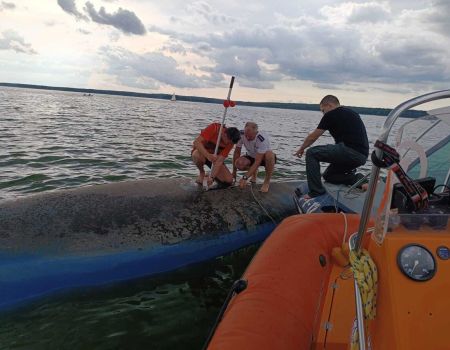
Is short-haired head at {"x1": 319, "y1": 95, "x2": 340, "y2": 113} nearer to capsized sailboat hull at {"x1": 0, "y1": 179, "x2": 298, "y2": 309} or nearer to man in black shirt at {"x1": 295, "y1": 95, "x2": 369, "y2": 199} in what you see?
man in black shirt at {"x1": 295, "y1": 95, "x2": 369, "y2": 199}

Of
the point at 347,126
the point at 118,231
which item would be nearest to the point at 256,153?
the point at 347,126

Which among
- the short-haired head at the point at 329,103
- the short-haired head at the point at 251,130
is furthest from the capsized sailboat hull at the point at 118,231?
the short-haired head at the point at 329,103

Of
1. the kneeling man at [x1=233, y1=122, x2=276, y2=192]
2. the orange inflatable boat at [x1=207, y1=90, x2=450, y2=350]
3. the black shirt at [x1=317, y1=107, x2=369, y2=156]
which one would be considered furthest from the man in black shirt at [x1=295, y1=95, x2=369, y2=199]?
the orange inflatable boat at [x1=207, y1=90, x2=450, y2=350]

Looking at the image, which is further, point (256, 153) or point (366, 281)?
point (256, 153)

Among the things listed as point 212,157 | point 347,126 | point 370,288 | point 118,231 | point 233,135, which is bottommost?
point 118,231

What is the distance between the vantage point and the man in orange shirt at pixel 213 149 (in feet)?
23.7

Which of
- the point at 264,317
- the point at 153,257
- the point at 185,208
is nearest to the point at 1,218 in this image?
the point at 153,257

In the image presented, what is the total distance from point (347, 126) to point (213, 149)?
242 cm

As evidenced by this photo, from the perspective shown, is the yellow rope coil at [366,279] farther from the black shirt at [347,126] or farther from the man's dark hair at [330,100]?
the man's dark hair at [330,100]

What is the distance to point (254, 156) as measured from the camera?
792 cm

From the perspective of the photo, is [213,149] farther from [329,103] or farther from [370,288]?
[370,288]

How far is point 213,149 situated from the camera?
760 cm

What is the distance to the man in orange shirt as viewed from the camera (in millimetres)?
7211

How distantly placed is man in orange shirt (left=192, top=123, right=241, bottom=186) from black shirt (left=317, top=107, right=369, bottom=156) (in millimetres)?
1625
